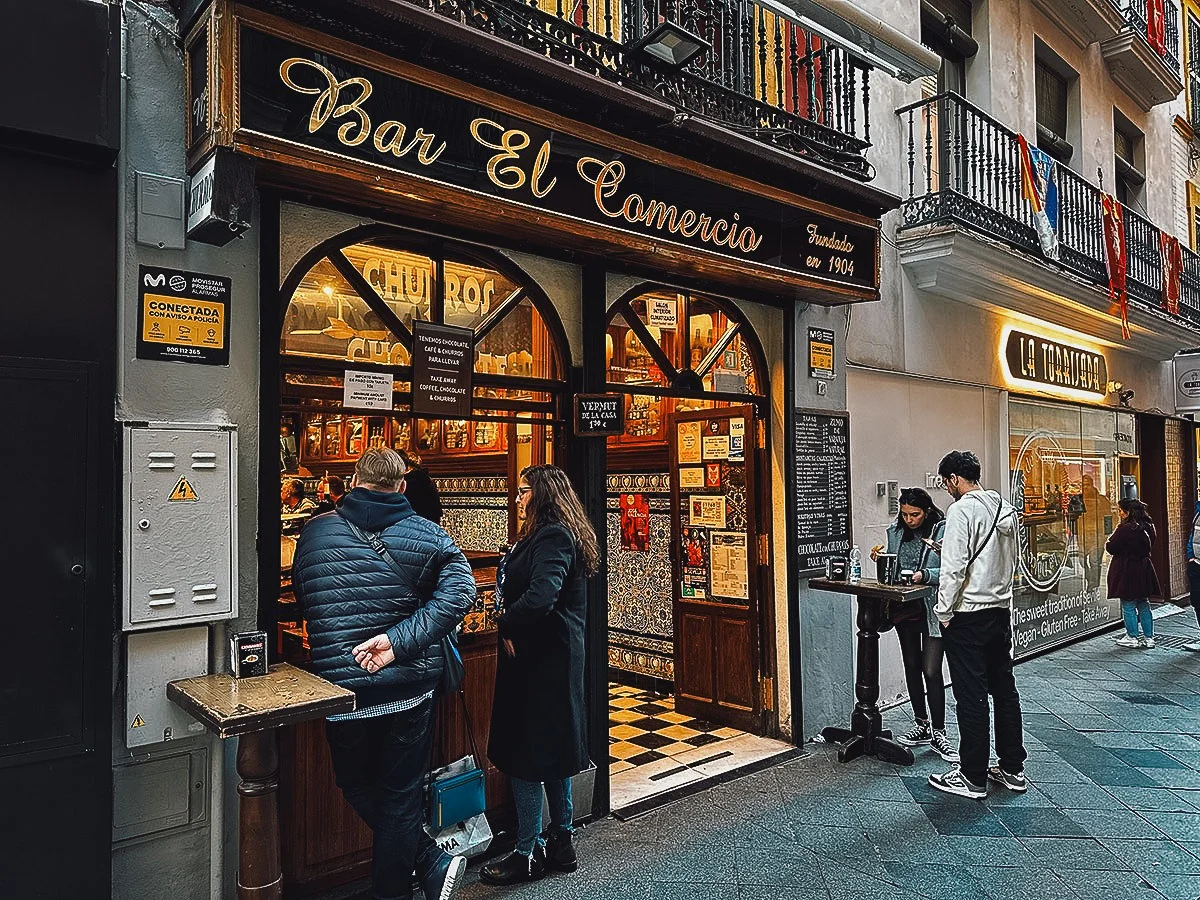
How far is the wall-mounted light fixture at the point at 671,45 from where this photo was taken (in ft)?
14.5

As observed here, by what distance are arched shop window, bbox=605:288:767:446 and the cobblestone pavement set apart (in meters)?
2.55

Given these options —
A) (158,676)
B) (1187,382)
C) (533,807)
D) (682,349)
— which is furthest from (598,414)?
(1187,382)

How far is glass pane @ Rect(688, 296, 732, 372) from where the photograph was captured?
5.71m

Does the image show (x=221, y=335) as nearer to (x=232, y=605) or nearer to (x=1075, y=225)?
(x=232, y=605)

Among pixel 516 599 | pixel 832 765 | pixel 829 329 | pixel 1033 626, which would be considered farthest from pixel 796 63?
pixel 1033 626

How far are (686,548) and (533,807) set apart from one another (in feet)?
10.1

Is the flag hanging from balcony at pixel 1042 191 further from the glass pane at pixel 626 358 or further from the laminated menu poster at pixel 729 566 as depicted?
the glass pane at pixel 626 358

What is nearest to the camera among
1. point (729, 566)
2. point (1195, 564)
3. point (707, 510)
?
point (729, 566)

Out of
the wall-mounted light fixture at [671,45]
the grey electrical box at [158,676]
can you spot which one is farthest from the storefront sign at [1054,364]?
the grey electrical box at [158,676]

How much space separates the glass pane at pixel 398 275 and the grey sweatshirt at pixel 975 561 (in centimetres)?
339

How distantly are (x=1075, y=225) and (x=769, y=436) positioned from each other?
5739 mm

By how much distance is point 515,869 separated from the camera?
3990 millimetres

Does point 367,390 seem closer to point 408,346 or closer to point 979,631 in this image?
point 408,346

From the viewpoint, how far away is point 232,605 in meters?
3.40
